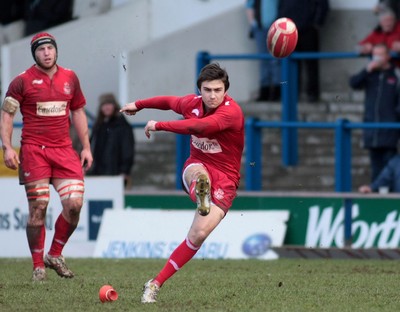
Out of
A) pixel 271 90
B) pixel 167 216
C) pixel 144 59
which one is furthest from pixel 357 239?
pixel 144 59

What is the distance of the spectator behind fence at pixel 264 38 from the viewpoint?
59.6 feet

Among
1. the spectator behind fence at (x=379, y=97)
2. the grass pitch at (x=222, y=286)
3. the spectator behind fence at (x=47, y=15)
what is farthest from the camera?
the spectator behind fence at (x=47, y=15)

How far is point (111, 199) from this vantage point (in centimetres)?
1667

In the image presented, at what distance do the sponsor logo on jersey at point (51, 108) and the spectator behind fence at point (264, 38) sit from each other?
19.9 ft

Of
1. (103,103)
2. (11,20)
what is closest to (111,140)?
(103,103)

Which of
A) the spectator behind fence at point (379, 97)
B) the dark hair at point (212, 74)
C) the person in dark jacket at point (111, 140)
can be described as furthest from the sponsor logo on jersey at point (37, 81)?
the spectator behind fence at point (379, 97)

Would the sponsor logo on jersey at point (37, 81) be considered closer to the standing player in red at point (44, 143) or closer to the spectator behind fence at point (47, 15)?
the standing player in red at point (44, 143)

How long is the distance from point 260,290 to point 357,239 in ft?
14.9

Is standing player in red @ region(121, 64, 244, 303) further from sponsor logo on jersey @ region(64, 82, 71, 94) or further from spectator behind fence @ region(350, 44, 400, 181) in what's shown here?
spectator behind fence @ region(350, 44, 400, 181)

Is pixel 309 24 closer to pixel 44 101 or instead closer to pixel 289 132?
pixel 289 132

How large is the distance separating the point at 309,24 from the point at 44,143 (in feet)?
21.9

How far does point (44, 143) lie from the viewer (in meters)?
12.5

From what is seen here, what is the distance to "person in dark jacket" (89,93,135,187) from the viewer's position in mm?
17266

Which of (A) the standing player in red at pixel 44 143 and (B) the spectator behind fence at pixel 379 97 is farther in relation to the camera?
(B) the spectator behind fence at pixel 379 97
